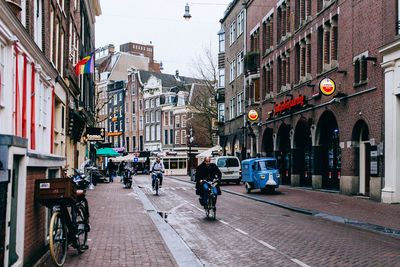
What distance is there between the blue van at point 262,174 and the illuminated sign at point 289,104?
537 centimetres

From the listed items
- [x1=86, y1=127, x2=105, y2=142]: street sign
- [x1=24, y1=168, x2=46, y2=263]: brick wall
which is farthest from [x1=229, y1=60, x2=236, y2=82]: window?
[x1=24, y1=168, x2=46, y2=263]: brick wall

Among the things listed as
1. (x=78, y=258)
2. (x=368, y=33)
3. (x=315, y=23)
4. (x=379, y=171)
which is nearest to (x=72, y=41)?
(x=315, y=23)

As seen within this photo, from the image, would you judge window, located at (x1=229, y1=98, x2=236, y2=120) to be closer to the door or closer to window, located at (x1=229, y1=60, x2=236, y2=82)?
window, located at (x1=229, y1=60, x2=236, y2=82)

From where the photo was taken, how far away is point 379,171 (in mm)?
18844

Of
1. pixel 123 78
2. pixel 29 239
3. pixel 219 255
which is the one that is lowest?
pixel 219 255

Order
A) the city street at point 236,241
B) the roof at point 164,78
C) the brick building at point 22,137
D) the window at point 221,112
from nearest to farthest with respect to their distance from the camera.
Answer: the brick building at point 22,137 < the city street at point 236,241 < the window at point 221,112 < the roof at point 164,78

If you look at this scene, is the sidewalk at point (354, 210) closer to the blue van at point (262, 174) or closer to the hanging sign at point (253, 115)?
the blue van at point (262, 174)

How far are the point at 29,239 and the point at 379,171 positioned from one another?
15.0 metres

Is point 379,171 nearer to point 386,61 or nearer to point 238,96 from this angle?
point 386,61

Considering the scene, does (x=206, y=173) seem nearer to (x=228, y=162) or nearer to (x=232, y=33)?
(x=228, y=162)

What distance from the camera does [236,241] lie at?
9.97 metres

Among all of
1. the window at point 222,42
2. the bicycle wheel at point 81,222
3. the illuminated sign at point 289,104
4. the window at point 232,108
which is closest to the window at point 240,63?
the window at point 232,108

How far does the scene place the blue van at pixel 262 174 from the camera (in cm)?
2328

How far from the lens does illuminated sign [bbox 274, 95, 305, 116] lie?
2767cm
